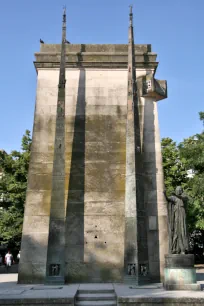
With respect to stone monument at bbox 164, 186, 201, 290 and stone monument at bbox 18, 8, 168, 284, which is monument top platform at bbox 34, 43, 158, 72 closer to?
stone monument at bbox 18, 8, 168, 284

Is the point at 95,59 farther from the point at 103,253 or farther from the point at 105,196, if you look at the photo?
the point at 103,253

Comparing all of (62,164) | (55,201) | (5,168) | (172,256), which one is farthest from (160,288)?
(5,168)

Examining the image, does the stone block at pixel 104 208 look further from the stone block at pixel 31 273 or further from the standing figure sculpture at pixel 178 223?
the stone block at pixel 31 273

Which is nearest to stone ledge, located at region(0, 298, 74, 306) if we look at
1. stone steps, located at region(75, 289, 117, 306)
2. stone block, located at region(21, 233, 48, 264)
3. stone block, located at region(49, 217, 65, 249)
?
stone steps, located at region(75, 289, 117, 306)

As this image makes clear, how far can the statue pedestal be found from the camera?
34.9ft

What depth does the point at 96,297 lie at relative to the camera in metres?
10.1

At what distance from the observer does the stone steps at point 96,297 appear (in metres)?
9.65

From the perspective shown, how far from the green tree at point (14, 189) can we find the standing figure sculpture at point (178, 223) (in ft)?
58.2

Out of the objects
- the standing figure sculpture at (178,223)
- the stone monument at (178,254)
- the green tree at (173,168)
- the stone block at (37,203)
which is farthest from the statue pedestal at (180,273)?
the green tree at (173,168)

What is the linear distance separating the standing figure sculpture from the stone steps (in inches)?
98.6

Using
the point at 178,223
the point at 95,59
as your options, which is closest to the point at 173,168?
the point at 95,59

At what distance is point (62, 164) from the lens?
13.2 metres

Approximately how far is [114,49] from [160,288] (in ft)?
33.9

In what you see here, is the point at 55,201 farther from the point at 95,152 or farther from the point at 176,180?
the point at 176,180
